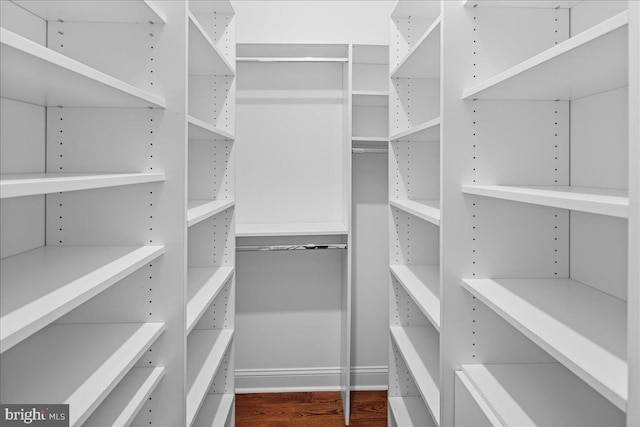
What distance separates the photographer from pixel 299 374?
116 inches

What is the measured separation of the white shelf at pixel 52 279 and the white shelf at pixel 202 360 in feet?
2.00

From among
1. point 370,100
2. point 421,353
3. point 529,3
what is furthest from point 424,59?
point 421,353

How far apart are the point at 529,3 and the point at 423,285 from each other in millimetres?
1112

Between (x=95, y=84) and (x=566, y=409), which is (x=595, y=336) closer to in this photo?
(x=566, y=409)

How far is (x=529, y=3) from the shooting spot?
1449mm

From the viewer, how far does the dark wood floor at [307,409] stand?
8.47 feet

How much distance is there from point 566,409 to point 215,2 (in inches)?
77.2

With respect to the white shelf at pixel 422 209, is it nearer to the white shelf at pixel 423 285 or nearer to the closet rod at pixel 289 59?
the white shelf at pixel 423 285

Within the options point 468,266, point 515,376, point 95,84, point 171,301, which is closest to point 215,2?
point 95,84

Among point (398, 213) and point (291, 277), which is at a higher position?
point (398, 213)

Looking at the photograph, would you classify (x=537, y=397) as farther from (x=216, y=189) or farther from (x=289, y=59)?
(x=289, y=59)

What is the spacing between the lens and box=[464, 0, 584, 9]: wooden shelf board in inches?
56.5

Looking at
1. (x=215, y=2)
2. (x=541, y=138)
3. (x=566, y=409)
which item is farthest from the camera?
(x=215, y=2)
